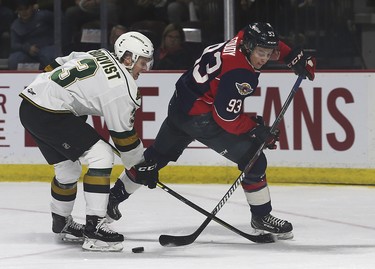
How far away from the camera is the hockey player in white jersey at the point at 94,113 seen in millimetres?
5500

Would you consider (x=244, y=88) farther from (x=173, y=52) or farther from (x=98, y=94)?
(x=173, y=52)

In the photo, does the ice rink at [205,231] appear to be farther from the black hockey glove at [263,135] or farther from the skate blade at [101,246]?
the black hockey glove at [263,135]

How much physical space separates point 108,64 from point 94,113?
0.76 ft

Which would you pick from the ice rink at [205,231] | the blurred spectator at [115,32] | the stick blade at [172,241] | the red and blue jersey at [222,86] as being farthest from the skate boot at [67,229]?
the blurred spectator at [115,32]

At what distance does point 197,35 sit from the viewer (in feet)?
28.2

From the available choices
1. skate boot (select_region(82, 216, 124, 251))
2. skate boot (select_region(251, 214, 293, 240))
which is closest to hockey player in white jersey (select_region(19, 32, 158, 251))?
skate boot (select_region(82, 216, 124, 251))

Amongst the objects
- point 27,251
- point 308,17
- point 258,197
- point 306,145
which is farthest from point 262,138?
point 308,17

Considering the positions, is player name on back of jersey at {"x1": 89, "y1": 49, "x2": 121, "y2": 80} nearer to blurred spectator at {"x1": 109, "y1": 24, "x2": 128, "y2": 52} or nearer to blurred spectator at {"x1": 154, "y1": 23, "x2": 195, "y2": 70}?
blurred spectator at {"x1": 154, "y1": 23, "x2": 195, "y2": 70}

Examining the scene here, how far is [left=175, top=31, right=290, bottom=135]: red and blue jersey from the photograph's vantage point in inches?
223

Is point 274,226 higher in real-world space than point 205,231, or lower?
higher

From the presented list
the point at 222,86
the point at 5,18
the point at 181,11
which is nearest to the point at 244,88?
the point at 222,86

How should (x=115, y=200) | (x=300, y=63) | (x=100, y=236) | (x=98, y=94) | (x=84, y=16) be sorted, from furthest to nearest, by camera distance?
(x=84, y=16), (x=115, y=200), (x=300, y=63), (x=100, y=236), (x=98, y=94)

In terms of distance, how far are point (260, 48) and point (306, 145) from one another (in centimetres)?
233

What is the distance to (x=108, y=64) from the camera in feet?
18.3
